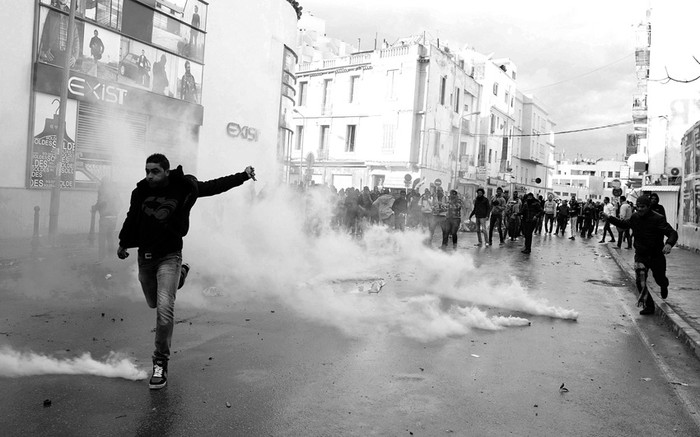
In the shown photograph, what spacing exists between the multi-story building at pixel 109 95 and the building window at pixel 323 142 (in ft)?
62.9

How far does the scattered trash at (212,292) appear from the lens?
6.86 m

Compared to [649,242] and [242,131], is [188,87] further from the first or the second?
[649,242]

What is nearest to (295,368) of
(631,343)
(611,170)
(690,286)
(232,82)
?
(631,343)

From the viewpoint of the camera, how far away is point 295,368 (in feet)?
14.3

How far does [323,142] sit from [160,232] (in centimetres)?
3389

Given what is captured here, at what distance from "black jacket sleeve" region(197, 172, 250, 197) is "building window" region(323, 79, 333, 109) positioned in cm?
3314

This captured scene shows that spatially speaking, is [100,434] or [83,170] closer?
[100,434]

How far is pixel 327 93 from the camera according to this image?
37.3 m

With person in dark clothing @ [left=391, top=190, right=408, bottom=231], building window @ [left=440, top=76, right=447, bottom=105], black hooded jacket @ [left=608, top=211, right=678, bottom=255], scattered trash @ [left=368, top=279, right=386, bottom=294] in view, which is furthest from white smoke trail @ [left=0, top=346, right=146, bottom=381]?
building window @ [left=440, top=76, right=447, bottom=105]

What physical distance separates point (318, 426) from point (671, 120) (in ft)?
96.8

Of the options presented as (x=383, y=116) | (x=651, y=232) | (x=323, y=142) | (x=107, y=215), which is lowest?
(x=107, y=215)

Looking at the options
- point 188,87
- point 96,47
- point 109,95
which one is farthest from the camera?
point 188,87

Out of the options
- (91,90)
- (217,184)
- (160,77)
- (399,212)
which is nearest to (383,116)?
(399,212)

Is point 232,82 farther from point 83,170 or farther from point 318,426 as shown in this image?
point 318,426
